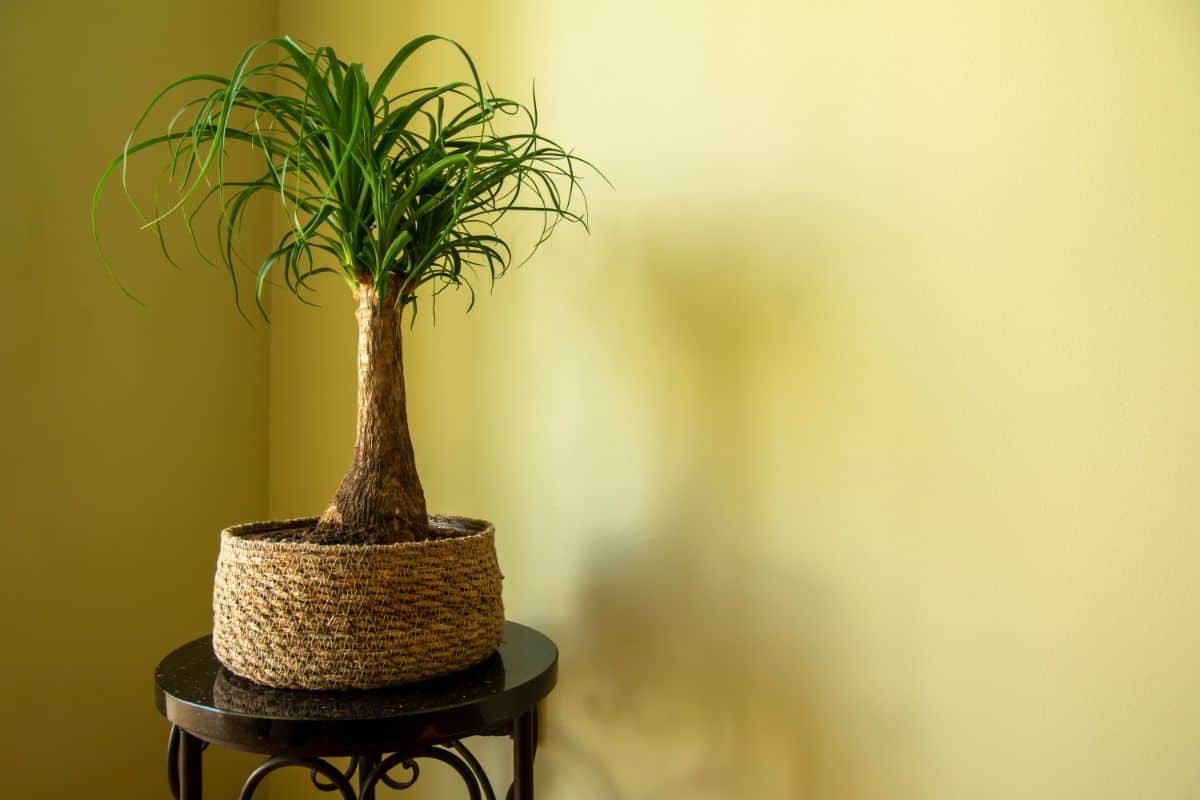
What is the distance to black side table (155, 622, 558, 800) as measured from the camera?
69cm

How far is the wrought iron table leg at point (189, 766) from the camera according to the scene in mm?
787

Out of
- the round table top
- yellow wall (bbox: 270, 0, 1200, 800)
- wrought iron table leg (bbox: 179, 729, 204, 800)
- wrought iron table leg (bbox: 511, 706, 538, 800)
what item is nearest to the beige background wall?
yellow wall (bbox: 270, 0, 1200, 800)

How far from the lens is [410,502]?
84cm

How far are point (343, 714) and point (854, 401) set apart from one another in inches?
22.2

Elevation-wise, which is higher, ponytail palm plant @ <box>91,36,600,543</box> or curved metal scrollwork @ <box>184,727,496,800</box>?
ponytail palm plant @ <box>91,36,600,543</box>

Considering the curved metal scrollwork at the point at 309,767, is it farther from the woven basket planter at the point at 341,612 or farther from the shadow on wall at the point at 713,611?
the shadow on wall at the point at 713,611

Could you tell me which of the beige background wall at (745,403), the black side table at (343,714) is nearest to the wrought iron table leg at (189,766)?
the black side table at (343,714)

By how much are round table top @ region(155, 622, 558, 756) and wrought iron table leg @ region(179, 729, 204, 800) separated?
0.05m

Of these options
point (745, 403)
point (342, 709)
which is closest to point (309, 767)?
point (342, 709)

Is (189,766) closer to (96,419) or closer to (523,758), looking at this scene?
(523,758)

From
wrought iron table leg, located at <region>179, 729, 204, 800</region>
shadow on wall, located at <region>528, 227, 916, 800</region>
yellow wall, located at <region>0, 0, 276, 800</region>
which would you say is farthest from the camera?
yellow wall, located at <region>0, 0, 276, 800</region>

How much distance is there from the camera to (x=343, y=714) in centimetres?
69

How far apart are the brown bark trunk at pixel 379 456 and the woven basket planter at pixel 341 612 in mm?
68

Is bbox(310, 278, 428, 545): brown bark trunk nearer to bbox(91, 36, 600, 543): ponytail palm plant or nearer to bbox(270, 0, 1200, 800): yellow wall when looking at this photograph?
bbox(91, 36, 600, 543): ponytail palm plant
